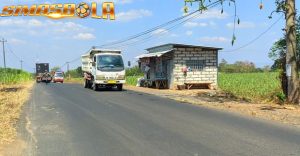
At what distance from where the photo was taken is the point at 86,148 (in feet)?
31.2

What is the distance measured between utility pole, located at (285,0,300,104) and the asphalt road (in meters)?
5.56

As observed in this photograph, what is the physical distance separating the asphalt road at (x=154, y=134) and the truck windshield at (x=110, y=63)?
15.2 meters

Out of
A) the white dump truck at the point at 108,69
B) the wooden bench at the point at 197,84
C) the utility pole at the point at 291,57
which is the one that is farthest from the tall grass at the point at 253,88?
the white dump truck at the point at 108,69

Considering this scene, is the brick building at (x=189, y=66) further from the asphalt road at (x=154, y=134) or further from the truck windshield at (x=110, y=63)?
the asphalt road at (x=154, y=134)

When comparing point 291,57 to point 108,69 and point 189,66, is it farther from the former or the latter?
point 108,69

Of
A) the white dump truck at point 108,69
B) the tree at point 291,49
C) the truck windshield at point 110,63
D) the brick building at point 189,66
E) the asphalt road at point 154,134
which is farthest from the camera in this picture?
the brick building at point 189,66

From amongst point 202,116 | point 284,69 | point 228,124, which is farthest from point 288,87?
point 228,124

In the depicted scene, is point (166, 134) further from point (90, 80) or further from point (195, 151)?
point (90, 80)

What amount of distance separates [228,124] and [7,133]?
20.0 ft

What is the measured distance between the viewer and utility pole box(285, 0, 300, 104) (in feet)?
66.9

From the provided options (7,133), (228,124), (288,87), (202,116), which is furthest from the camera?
(288,87)

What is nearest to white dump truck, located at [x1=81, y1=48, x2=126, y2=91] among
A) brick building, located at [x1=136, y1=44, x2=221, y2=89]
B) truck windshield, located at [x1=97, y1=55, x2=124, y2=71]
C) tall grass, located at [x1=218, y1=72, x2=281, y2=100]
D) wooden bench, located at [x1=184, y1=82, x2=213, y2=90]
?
truck windshield, located at [x1=97, y1=55, x2=124, y2=71]

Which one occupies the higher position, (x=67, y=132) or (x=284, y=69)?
(x=284, y=69)

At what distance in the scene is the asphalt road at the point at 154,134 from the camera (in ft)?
30.0
